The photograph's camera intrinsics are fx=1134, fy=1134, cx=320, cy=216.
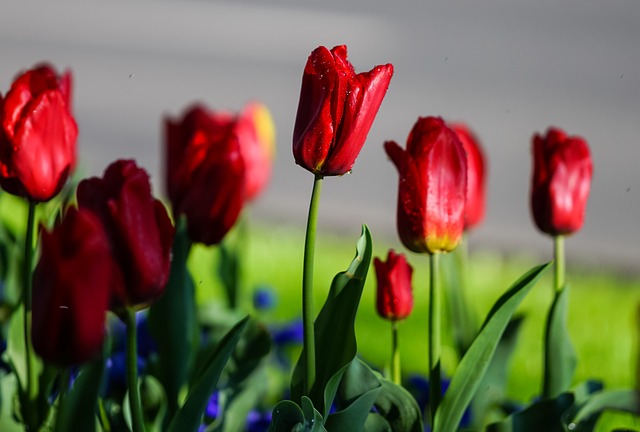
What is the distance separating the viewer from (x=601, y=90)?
675 centimetres

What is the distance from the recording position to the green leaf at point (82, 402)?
1000mm

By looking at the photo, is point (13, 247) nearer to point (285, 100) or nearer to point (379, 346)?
point (379, 346)

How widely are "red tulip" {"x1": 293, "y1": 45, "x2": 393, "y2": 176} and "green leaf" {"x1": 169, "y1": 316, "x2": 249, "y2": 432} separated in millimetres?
168

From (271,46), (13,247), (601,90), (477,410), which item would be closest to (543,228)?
(477,410)

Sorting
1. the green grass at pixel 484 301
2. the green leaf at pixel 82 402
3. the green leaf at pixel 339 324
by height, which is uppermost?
the green leaf at pixel 339 324

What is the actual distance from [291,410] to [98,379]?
175 millimetres

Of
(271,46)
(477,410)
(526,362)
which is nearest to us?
(477,410)

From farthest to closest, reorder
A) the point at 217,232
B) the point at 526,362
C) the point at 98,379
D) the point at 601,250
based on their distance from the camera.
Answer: the point at 601,250
the point at 526,362
the point at 217,232
the point at 98,379

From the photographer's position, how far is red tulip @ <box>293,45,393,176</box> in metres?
1.04

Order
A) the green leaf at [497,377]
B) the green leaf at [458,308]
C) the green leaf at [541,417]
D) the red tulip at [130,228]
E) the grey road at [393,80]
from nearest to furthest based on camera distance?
the red tulip at [130,228] < the green leaf at [541,417] < the green leaf at [497,377] < the green leaf at [458,308] < the grey road at [393,80]

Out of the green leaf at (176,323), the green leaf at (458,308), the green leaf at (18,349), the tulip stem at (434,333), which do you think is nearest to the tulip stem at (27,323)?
the green leaf at (18,349)

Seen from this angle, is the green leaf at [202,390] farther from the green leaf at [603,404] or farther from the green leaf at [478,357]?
the green leaf at [603,404]

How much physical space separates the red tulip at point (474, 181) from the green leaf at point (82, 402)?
74 cm

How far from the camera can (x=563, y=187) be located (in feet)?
4.46
